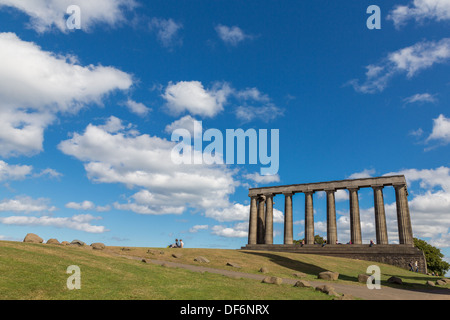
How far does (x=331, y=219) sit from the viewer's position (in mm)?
66562

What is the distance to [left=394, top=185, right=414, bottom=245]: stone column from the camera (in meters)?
59.3

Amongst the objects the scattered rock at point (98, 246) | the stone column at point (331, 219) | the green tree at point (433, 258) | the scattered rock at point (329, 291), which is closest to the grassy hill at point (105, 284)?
the scattered rock at point (329, 291)

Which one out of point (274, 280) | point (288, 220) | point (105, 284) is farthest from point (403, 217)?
point (105, 284)

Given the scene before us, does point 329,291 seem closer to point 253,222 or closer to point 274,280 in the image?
point 274,280

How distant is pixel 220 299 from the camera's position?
581 inches

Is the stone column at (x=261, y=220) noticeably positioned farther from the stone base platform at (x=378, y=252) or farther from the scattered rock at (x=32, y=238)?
the scattered rock at (x=32, y=238)

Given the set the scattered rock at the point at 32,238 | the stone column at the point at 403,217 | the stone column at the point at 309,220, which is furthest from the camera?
the stone column at the point at 309,220

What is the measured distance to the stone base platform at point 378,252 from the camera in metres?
55.4

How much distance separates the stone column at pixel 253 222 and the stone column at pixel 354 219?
21.8 meters

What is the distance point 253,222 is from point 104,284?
2467 inches

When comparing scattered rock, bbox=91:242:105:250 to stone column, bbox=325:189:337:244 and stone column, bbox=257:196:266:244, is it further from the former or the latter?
stone column, bbox=257:196:266:244
